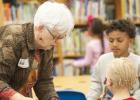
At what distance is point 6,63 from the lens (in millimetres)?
1896

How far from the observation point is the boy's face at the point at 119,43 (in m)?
2.58

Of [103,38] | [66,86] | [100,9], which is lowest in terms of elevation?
[66,86]

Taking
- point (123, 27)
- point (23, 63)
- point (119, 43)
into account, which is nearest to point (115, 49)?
point (119, 43)

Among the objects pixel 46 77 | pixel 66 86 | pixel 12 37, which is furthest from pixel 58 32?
pixel 66 86

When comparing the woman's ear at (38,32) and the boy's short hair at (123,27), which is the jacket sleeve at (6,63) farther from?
the boy's short hair at (123,27)

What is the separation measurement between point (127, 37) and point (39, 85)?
0.70 metres

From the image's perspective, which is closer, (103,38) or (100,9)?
(103,38)

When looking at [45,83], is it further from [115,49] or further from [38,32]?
[115,49]

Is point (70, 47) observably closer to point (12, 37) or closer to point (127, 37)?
point (127, 37)

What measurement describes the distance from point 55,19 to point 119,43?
33.0 inches

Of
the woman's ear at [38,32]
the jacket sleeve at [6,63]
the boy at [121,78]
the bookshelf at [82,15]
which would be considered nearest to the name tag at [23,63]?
the jacket sleeve at [6,63]

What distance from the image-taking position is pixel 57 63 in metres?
4.55

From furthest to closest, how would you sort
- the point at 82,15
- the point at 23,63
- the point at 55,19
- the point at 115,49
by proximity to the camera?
1. the point at 82,15
2. the point at 115,49
3. the point at 23,63
4. the point at 55,19

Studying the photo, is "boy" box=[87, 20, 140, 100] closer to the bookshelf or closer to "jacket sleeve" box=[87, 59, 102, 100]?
"jacket sleeve" box=[87, 59, 102, 100]
